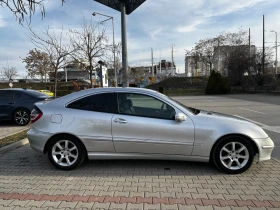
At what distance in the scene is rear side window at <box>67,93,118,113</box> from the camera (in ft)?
15.5

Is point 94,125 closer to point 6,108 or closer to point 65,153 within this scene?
point 65,153

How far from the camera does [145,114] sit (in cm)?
468

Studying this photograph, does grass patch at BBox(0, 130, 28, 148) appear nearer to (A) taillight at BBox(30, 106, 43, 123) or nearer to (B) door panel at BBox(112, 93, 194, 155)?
(A) taillight at BBox(30, 106, 43, 123)

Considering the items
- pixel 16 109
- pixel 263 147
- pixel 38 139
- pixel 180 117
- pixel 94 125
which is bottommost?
pixel 263 147

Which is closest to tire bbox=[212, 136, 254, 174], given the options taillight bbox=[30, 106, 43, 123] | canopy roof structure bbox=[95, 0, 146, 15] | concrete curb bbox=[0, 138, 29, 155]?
taillight bbox=[30, 106, 43, 123]

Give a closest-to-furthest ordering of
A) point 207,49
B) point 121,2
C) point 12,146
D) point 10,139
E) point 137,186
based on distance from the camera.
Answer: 1. point 137,186
2. point 12,146
3. point 10,139
4. point 121,2
5. point 207,49

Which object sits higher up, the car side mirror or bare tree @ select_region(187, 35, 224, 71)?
bare tree @ select_region(187, 35, 224, 71)

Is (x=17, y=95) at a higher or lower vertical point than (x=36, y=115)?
higher

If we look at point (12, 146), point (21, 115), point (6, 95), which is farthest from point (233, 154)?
point (6, 95)

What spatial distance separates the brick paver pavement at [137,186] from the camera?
347 cm

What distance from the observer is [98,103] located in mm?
4797

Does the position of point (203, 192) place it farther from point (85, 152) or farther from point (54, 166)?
point (54, 166)

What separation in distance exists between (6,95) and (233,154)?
920cm

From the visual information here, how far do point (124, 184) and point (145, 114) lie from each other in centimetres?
128
